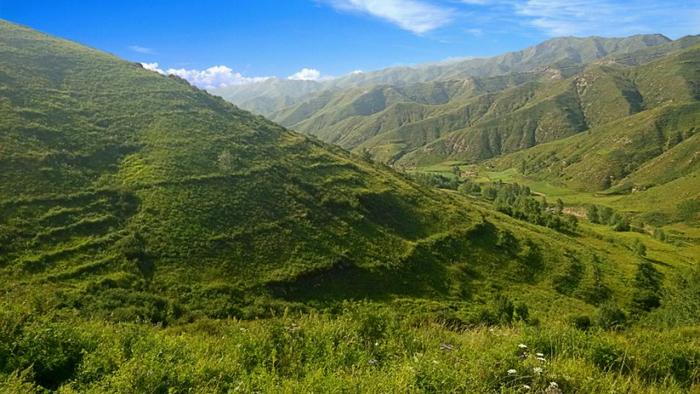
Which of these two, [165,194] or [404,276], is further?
[404,276]

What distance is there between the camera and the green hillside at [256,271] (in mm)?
10180

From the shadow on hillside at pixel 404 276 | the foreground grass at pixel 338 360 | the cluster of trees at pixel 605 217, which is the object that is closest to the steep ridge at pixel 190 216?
the shadow on hillside at pixel 404 276

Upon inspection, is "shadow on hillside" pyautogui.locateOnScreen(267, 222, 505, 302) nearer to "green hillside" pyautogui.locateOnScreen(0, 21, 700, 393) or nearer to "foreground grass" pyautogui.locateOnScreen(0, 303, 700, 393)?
"green hillside" pyautogui.locateOnScreen(0, 21, 700, 393)

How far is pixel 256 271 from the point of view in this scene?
6150 cm

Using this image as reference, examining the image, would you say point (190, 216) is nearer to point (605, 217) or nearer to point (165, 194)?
point (165, 194)

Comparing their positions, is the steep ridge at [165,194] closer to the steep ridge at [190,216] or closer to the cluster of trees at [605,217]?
the steep ridge at [190,216]

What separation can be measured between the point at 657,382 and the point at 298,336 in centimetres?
923

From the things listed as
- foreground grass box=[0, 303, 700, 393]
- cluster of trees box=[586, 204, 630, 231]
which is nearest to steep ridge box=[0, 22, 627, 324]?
foreground grass box=[0, 303, 700, 393]

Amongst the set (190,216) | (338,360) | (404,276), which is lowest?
(404,276)

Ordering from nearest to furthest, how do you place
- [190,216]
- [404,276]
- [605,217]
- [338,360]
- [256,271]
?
[338,360] < [256,271] < [190,216] < [404,276] < [605,217]

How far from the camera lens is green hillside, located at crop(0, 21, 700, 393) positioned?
33.4 feet

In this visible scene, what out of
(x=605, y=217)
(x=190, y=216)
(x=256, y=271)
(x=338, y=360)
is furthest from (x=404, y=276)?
(x=605, y=217)

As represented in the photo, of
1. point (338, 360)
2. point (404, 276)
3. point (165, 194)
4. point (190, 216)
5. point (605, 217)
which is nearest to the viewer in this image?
point (338, 360)

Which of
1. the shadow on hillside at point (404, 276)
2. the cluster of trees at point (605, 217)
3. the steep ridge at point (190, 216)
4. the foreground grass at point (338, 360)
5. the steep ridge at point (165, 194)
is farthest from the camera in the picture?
the cluster of trees at point (605, 217)
